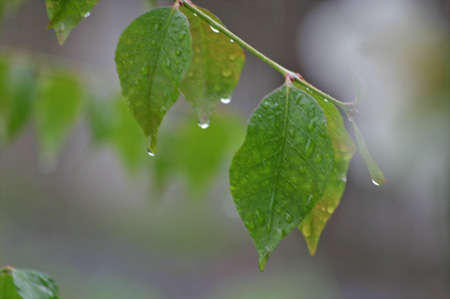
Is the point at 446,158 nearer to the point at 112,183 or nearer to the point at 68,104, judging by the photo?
the point at 68,104

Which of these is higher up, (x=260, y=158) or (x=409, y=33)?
(x=260, y=158)

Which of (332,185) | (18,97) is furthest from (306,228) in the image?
(18,97)

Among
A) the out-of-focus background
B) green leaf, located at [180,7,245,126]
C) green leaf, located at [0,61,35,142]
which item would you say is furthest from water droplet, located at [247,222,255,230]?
the out-of-focus background

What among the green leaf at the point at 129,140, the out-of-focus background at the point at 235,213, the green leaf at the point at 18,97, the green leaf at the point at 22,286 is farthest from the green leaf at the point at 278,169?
the out-of-focus background at the point at 235,213

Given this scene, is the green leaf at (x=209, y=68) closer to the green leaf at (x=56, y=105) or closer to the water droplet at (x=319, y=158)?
the water droplet at (x=319, y=158)

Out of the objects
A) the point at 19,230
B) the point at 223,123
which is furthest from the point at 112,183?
the point at 223,123

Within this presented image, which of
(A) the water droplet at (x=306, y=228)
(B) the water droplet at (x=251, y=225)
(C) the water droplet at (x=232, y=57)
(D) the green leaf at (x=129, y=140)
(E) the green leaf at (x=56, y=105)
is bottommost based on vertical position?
(D) the green leaf at (x=129, y=140)
